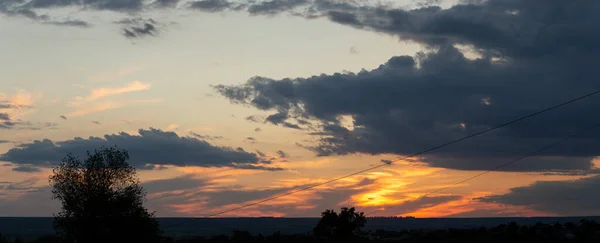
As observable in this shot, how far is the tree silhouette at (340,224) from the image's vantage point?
100 m


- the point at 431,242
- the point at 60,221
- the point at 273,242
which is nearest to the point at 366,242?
the point at 431,242

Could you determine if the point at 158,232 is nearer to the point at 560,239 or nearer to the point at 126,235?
the point at 126,235

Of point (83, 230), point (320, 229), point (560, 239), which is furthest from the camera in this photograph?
point (320, 229)

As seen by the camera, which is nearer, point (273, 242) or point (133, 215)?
point (133, 215)

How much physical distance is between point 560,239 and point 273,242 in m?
39.5

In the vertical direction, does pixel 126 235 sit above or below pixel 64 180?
below

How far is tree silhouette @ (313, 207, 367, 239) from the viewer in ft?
329

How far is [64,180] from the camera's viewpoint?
8856cm

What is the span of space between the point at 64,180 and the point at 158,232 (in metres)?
13.8

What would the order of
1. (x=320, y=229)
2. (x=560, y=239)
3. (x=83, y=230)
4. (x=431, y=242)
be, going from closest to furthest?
(x=560, y=239) → (x=431, y=242) → (x=83, y=230) → (x=320, y=229)

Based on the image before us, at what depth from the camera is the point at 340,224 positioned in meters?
101

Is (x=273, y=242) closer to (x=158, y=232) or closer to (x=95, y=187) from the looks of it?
(x=158, y=232)

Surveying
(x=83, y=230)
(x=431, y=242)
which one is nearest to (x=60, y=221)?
(x=83, y=230)

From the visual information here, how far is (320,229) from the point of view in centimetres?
10138
